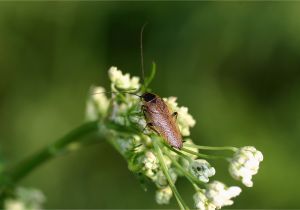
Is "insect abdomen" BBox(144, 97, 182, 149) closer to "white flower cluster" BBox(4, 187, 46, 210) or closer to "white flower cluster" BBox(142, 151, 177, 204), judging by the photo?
"white flower cluster" BBox(142, 151, 177, 204)

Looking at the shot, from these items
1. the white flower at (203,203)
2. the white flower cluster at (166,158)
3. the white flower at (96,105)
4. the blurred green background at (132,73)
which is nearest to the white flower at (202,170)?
the white flower cluster at (166,158)

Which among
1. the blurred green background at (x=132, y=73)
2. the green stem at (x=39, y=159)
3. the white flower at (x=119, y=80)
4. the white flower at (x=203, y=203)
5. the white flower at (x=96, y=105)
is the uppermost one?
the blurred green background at (x=132, y=73)

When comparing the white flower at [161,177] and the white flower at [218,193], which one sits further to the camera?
the white flower at [161,177]

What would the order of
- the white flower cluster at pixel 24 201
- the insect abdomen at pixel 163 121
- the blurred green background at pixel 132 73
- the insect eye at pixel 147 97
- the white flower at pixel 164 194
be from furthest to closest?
the blurred green background at pixel 132 73, the white flower cluster at pixel 24 201, the insect eye at pixel 147 97, the white flower at pixel 164 194, the insect abdomen at pixel 163 121

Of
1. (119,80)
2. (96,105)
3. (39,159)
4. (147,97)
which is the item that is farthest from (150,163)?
(39,159)

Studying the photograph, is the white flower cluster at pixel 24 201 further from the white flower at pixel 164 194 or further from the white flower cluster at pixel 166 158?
the white flower at pixel 164 194
